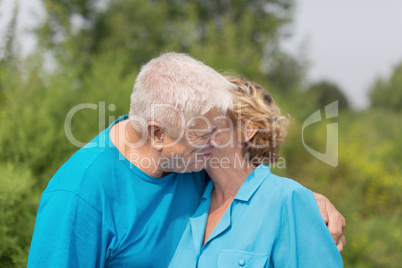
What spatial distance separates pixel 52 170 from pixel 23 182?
2.40ft

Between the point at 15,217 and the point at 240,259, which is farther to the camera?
the point at 15,217

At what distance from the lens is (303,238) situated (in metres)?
1.73

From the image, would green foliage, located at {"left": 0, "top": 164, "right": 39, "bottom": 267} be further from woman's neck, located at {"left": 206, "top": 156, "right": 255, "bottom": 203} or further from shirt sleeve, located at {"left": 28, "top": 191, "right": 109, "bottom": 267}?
woman's neck, located at {"left": 206, "top": 156, "right": 255, "bottom": 203}

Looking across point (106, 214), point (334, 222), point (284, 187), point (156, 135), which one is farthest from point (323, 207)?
point (106, 214)

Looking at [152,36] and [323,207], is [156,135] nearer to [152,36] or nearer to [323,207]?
[323,207]

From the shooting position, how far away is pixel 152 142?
1827mm

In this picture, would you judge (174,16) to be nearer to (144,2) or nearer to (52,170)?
(144,2)

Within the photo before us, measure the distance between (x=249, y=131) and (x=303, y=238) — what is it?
2.16ft

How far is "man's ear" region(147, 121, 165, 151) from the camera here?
5.78ft

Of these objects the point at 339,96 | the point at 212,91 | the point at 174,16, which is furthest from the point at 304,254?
the point at 339,96

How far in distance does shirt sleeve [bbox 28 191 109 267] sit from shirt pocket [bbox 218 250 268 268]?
0.60 metres

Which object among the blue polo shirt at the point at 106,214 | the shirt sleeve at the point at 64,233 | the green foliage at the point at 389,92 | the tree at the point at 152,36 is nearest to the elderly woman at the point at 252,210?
the blue polo shirt at the point at 106,214

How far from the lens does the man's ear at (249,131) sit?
2.14 meters
